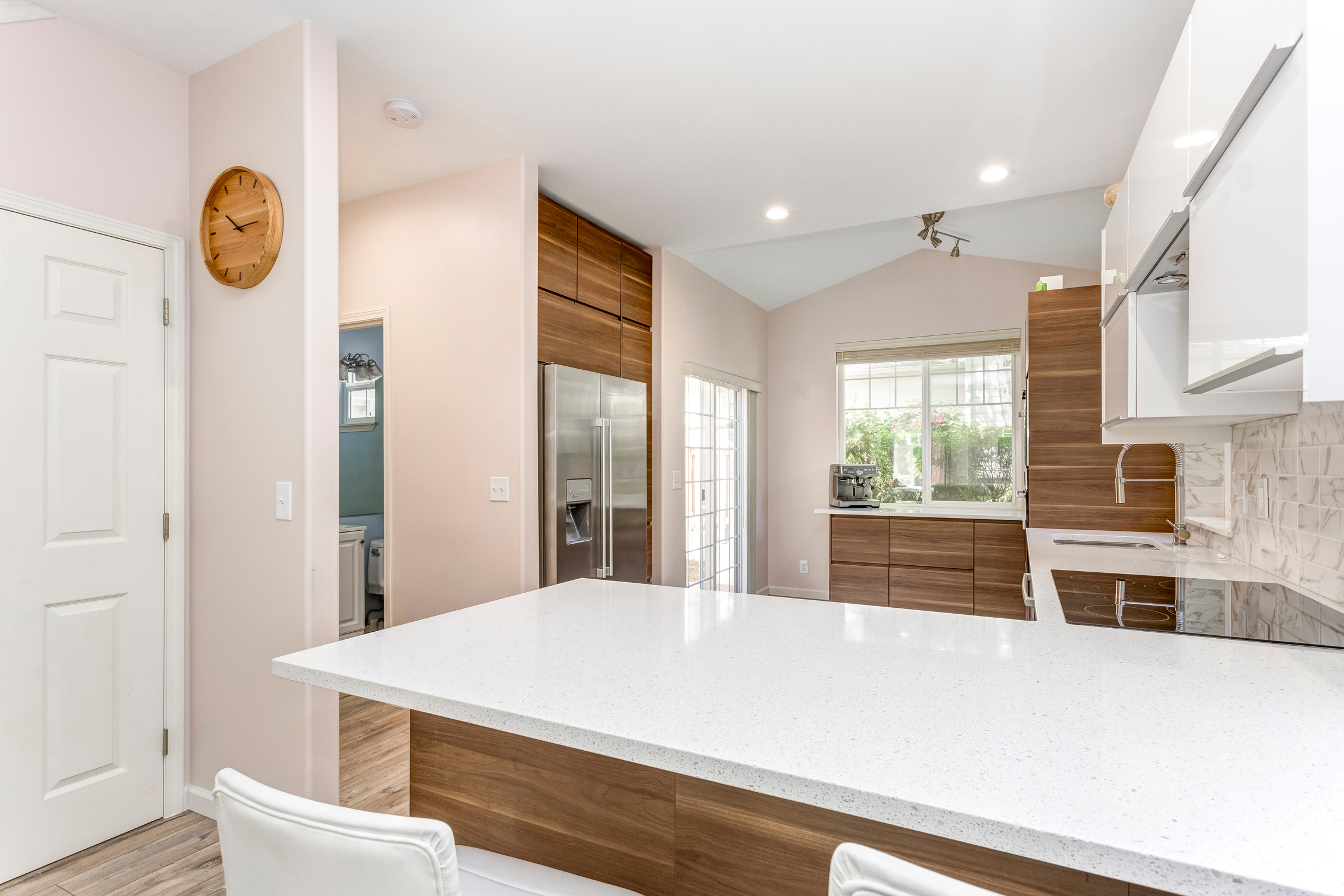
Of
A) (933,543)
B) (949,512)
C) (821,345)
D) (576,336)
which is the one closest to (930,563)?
(933,543)

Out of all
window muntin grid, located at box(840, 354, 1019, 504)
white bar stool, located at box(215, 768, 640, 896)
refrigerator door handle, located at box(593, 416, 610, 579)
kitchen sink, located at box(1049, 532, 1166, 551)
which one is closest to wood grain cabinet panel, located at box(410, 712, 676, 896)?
white bar stool, located at box(215, 768, 640, 896)

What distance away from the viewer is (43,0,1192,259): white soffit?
2.02 m

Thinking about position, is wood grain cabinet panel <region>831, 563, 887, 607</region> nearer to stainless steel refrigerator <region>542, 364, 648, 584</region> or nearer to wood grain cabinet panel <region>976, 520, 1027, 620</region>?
wood grain cabinet panel <region>976, 520, 1027, 620</region>

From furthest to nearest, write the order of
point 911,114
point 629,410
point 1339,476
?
point 629,410
point 911,114
point 1339,476

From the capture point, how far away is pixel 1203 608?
1.68m

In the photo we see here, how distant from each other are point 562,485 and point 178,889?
1855 millimetres

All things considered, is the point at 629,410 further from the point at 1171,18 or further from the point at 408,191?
the point at 1171,18

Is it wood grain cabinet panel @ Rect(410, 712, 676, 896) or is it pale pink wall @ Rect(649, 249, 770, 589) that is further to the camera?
pale pink wall @ Rect(649, 249, 770, 589)

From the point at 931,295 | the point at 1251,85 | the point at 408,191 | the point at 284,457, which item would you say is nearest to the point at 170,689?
the point at 284,457

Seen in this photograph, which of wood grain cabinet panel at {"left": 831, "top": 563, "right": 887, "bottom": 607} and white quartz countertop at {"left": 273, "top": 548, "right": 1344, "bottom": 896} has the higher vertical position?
white quartz countertop at {"left": 273, "top": 548, "right": 1344, "bottom": 896}

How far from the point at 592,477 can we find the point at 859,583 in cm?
231

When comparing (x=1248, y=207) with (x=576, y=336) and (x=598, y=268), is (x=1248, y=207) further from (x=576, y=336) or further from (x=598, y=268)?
(x=598, y=268)

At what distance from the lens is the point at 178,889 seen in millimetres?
1890

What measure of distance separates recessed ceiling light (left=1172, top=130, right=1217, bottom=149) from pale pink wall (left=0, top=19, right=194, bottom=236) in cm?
285
